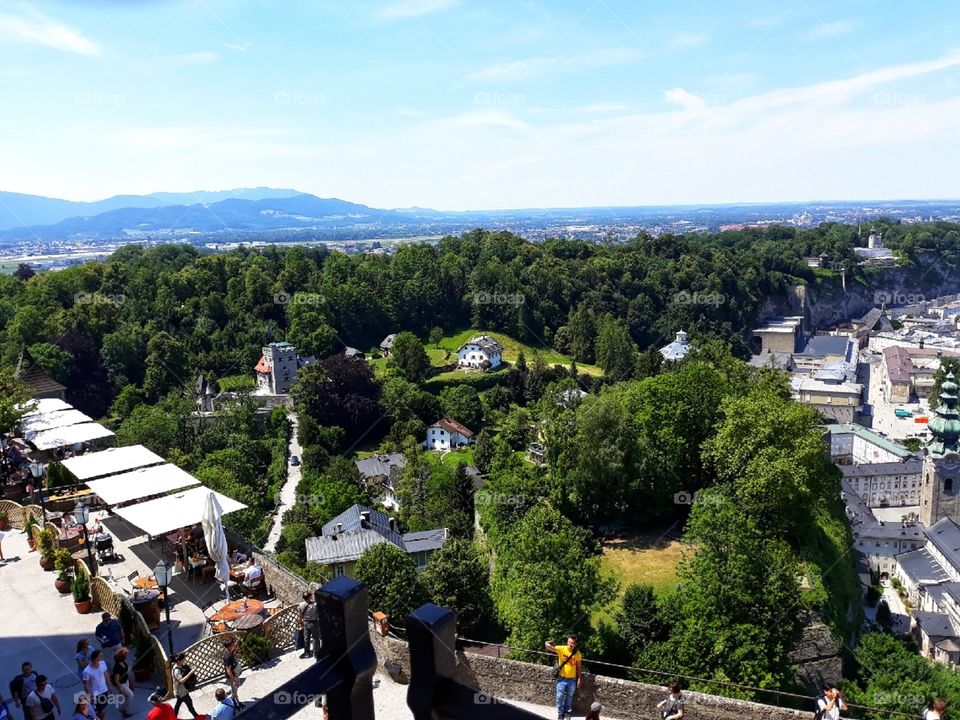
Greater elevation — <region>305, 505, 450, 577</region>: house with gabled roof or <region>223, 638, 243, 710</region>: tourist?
<region>223, 638, 243, 710</region>: tourist

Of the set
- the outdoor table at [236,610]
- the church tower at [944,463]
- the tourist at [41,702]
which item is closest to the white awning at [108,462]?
the outdoor table at [236,610]

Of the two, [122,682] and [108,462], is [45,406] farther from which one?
[122,682]

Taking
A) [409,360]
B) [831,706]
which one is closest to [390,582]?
[831,706]

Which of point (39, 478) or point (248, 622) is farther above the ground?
point (39, 478)

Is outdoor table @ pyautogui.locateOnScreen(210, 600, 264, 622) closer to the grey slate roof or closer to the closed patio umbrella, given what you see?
the closed patio umbrella

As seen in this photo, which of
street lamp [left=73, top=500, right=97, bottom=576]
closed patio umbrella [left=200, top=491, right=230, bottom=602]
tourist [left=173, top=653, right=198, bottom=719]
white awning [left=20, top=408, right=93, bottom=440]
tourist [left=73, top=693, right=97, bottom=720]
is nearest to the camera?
tourist [left=73, top=693, right=97, bottom=720]

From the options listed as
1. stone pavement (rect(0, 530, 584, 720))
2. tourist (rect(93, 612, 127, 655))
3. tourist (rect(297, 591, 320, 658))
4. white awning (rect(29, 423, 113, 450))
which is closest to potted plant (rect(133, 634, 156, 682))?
stone pavement (rect(0, 530, 584, 720))

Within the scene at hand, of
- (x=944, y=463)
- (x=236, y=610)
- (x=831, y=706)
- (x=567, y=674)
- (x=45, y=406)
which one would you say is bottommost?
(x=944, y=463)
